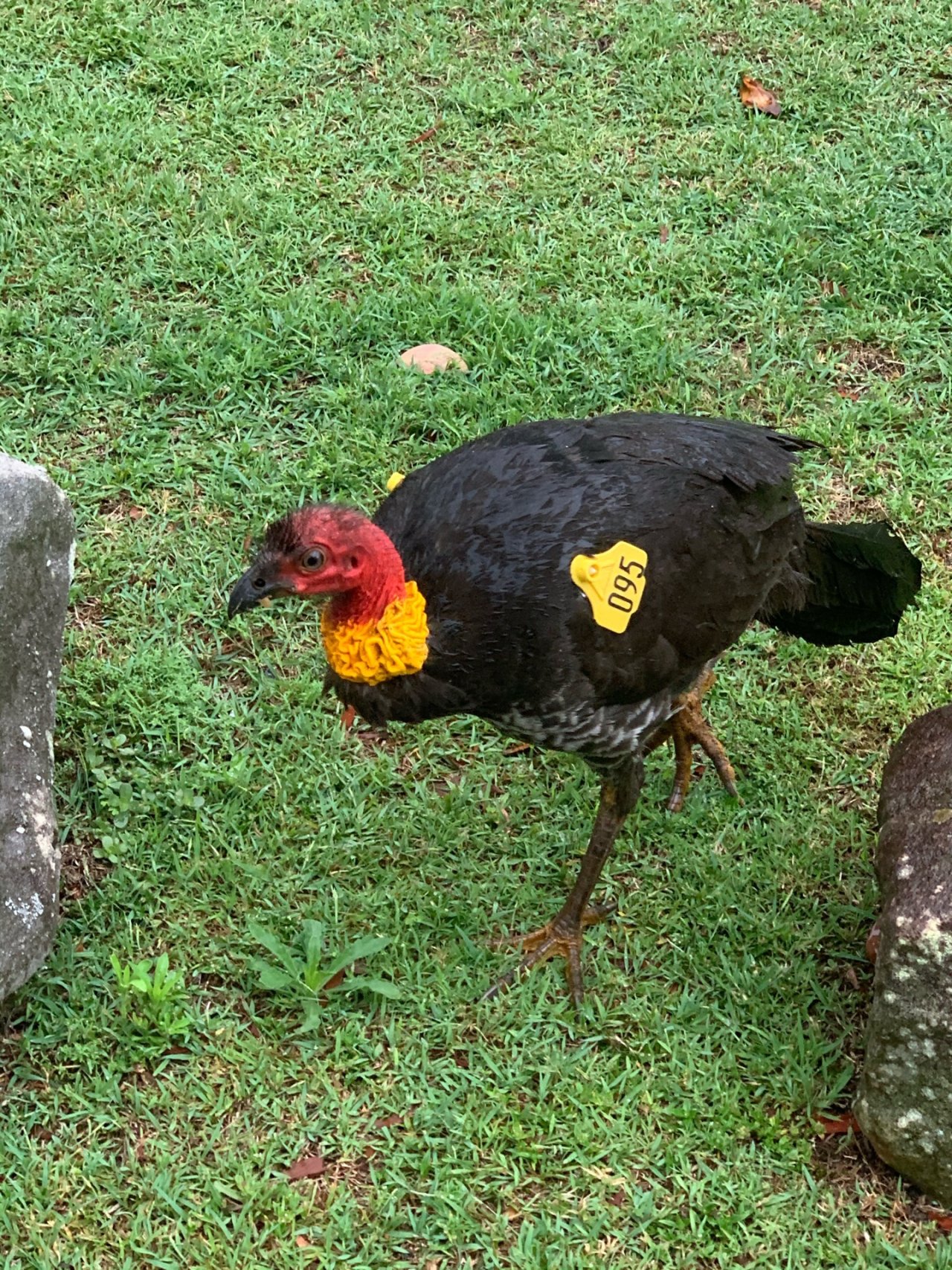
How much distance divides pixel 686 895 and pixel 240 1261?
5.24ft

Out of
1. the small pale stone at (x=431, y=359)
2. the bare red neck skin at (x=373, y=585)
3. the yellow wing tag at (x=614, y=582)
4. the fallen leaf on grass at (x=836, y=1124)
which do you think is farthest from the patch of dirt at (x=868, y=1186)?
the small pale stone at (x=431, y=359)

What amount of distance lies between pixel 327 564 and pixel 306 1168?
5.00 ft

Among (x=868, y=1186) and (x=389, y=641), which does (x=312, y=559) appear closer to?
(x=389, y=641)

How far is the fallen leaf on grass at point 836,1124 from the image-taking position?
3439 millimetres

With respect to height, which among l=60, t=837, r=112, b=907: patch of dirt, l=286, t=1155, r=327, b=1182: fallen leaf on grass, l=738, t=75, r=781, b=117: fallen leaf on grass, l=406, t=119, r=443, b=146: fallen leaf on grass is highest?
l=738, t=75, r=781, b=117: fallen leaf on grass

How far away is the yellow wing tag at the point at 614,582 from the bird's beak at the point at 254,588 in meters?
0.73

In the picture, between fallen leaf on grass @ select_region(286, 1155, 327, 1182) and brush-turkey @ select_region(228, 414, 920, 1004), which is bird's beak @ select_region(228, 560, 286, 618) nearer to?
brush-turkey @ select_region(228, 414, 920, 1004)

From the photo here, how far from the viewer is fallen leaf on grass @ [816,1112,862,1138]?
344 centimetres

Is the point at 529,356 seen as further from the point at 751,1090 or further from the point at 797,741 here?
the point at 751,1090

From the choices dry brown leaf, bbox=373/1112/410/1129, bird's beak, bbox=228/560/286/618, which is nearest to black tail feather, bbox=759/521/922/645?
bird's beak, bbox=228/560/286/618

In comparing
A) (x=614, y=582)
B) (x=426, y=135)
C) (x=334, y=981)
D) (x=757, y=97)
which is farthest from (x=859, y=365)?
(x=334, y=981)

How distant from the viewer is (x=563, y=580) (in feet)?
10.7

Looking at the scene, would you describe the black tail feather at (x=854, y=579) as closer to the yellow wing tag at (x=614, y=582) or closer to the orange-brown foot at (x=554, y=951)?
the yellow wing tag at (x=614, y=582)

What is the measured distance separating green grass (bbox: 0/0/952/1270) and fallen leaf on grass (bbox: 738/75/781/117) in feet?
0.28
